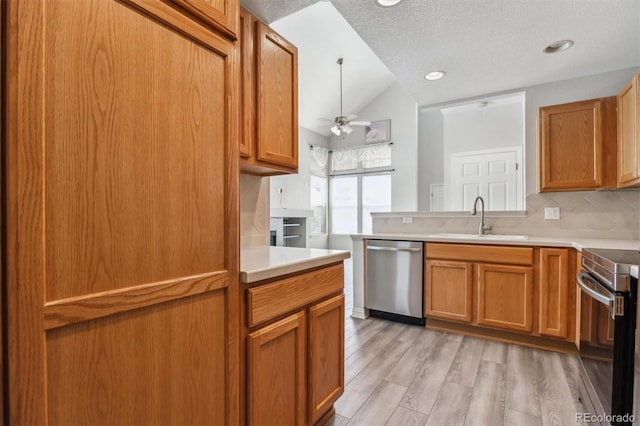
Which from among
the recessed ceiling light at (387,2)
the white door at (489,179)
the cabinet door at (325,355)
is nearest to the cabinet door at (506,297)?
the cabinet door at (325,355)

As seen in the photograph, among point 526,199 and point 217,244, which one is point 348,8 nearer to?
point 217,244

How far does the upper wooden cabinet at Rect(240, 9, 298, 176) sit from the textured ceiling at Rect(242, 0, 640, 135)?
0.99 feet

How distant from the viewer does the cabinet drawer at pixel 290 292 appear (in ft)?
3.84

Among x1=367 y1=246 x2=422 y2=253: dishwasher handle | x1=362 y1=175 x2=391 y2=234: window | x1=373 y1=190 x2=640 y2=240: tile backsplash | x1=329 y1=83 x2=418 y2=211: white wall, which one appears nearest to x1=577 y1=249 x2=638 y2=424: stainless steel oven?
x1=367 y1=246 x2=422 y2=253: dishwasher handle

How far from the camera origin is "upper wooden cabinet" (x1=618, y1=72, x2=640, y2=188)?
218 cm

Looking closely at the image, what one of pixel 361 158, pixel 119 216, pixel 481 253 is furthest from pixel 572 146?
pixel 361 158

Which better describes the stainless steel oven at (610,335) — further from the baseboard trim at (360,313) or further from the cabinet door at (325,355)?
the baseboard trim at (360,313)

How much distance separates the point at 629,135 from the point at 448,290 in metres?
1.81

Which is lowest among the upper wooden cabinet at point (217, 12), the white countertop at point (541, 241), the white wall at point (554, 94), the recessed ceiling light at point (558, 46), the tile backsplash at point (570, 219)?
the white countertop at point (541, 241)

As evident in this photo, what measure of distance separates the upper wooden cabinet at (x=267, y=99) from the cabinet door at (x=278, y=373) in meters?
0.83

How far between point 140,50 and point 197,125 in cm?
24

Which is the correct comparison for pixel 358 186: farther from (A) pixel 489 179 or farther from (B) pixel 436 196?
(A) pixel 489 179

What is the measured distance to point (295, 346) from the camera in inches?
53.2

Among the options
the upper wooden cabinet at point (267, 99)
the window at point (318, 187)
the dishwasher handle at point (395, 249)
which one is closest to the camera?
the upper wooden cabinet at point (267, 99)
